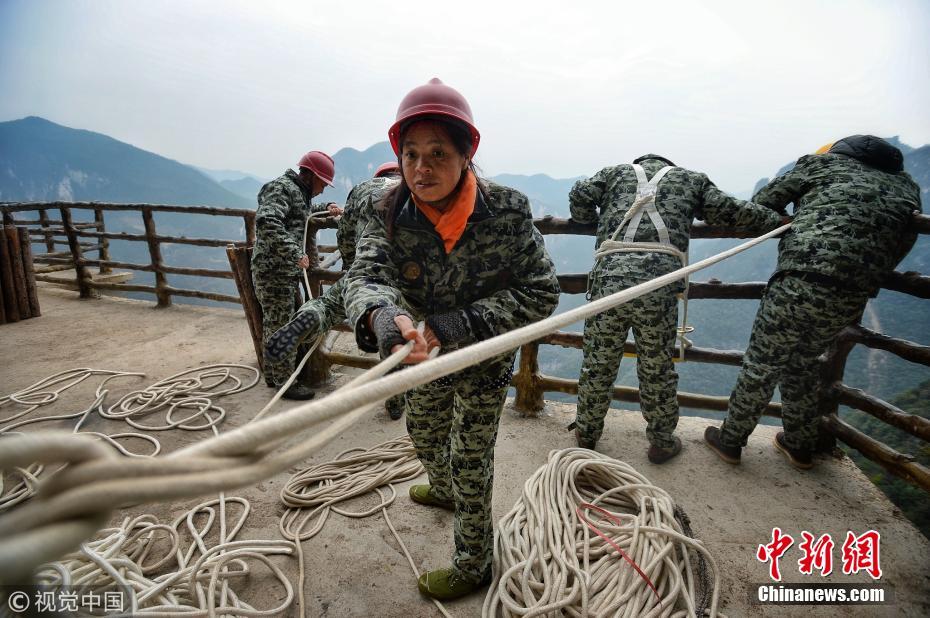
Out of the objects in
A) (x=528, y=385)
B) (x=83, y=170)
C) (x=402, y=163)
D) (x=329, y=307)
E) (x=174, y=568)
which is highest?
(x=83, y=170)

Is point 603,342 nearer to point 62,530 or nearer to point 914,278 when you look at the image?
point 914,278

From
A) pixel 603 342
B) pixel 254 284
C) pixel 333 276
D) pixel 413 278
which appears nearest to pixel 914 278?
pixel 603 342

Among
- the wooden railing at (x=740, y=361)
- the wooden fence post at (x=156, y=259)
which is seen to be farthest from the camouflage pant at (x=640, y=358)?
the wooden fence post at (x=156, y=259)

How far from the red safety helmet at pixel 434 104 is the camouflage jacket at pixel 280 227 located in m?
2.29

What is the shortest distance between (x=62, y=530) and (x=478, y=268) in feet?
3.63

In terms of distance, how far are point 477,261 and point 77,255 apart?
758cm

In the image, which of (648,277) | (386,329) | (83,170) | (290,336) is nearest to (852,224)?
(648,277)

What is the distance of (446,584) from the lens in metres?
1.60

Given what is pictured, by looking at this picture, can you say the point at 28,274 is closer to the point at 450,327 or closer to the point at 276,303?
the point at 276,303

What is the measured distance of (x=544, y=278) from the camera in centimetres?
136

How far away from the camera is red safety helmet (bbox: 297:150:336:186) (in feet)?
11.2

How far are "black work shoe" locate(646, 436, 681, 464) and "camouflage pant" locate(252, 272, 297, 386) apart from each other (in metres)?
2.63

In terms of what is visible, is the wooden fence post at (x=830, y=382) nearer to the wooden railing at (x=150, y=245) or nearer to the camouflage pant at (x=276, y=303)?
the camouflage pant at (x=276, y=303)

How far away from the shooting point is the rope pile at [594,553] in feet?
4.94
